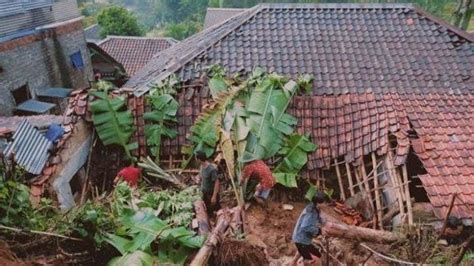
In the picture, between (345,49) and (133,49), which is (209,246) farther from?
(133,49)

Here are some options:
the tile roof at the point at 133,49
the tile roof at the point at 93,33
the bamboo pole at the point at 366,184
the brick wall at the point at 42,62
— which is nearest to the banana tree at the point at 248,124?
the bamboo pole at the point at 366,184

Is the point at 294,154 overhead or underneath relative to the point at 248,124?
underneath

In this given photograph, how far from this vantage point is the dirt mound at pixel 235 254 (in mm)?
5664

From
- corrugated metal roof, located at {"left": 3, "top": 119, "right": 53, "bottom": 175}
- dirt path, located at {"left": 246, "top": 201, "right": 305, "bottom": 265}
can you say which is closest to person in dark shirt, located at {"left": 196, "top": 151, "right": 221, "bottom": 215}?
dirt path, located at {"left": 246, "top": 201, "right": 305, "bottom": 265}

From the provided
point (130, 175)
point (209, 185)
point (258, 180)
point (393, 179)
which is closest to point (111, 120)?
point (130, 175)

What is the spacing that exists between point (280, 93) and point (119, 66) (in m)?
15.3

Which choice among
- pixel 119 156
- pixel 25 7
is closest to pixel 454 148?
pixel 119 156

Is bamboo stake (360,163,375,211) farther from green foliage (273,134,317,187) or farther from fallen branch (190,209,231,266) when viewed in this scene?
fallen branch (190,209,231,266)

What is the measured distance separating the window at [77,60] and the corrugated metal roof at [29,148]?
9368 millimetres

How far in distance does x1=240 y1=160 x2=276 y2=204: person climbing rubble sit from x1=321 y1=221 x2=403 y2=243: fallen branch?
2264 mm

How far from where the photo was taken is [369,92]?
9.45m

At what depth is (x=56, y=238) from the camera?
5215 mm

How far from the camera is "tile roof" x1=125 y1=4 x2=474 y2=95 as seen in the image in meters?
10.2

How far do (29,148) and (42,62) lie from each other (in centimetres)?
844
